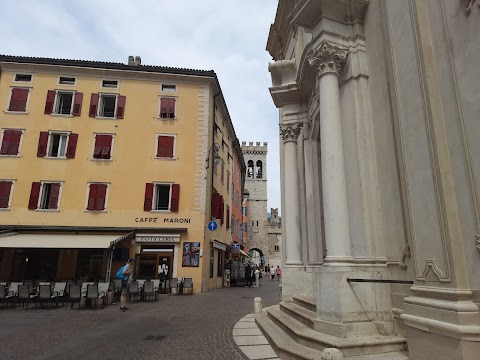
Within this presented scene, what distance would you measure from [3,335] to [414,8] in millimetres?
10495

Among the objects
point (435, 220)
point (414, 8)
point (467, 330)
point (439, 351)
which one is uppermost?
point (414, 8)

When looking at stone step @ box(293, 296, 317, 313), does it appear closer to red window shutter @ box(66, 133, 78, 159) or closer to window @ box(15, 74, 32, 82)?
red window shutter @ box(66, 133, 78, 159)

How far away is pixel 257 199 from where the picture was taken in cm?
5538

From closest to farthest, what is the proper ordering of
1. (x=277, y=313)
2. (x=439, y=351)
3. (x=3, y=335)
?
(x=439, y=351) < (x=3, y=335) < (x=277, y=313)

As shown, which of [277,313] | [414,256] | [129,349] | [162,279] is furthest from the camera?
[162,279]

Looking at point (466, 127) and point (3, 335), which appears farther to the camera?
point (3, 335)

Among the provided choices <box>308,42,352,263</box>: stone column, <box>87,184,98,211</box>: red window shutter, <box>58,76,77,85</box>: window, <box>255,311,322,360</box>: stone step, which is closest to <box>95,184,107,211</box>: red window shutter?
<box>87,184,98,211</box>: red window shutter

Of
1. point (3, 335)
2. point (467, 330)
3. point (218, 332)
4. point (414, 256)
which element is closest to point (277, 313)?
point (218, 332)

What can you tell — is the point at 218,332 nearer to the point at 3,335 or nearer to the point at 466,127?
the point at 3,335

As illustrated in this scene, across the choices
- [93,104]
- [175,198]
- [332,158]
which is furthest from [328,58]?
[93,104]

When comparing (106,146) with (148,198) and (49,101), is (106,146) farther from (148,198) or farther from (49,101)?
(49,101)

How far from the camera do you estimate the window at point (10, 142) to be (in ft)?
63.6

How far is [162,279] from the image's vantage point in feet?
59.0

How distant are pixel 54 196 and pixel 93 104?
20.2 ft
